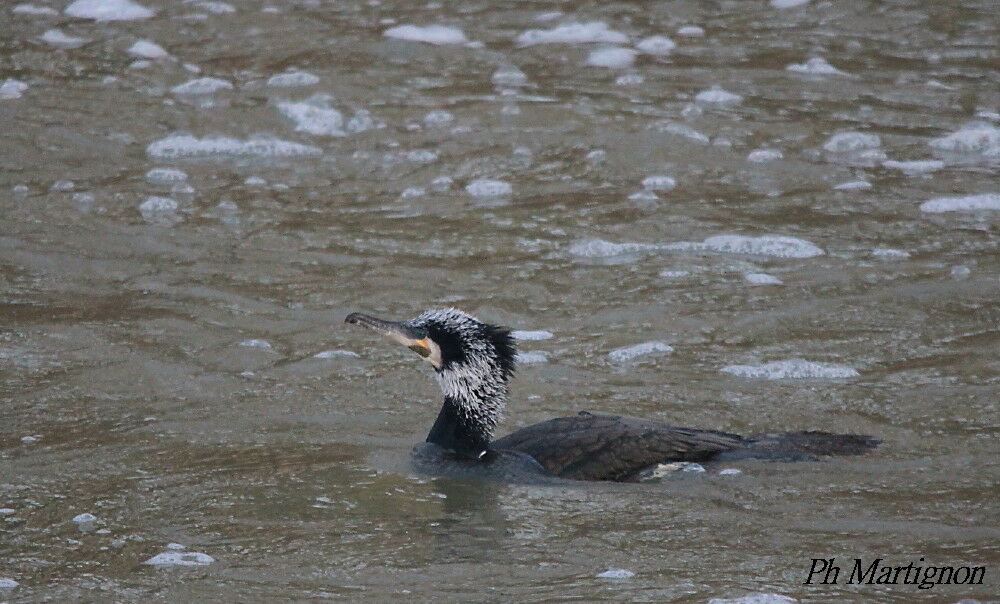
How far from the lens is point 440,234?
892 centimetres

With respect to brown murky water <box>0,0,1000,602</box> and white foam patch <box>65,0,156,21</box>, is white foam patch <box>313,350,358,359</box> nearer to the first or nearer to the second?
brown murky water <box>0,0,1000,602</box>

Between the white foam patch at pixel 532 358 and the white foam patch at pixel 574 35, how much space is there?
6393mm

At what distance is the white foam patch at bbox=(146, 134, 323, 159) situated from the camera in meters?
10.4

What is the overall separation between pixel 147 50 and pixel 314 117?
247 centimetres

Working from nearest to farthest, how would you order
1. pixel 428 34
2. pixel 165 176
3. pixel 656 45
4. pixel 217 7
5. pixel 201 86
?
pixel 165 176 → pixel 201 86 → pixel 656 45 → pixel 428 34 → pixel 217 7

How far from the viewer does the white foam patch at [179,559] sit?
4.74m

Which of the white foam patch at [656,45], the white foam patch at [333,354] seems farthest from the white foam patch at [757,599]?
the white foam patch at [656,45]

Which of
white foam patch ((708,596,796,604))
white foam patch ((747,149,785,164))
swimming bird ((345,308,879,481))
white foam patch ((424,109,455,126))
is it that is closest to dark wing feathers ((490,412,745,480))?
swimming bird ((345,308,879,481))

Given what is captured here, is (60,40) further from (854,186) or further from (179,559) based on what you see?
(179,559)

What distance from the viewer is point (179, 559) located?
4.78 meters

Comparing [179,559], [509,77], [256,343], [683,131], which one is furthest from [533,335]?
[509,77]

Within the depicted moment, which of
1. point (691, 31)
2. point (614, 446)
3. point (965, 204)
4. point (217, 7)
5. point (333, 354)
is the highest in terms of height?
point (217, 7)

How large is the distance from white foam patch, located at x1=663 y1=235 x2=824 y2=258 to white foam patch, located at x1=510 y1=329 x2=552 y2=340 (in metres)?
1.50

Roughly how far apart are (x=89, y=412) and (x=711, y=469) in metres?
2.95
